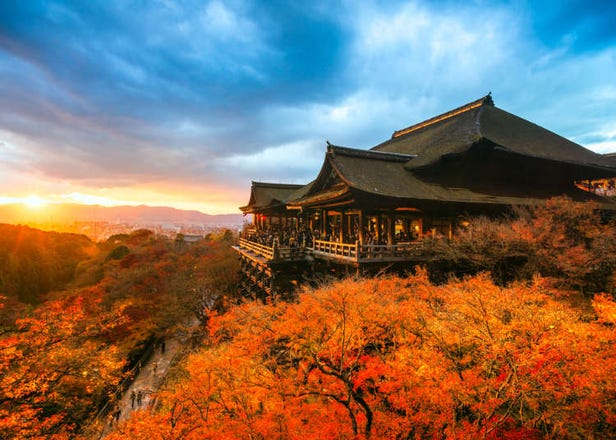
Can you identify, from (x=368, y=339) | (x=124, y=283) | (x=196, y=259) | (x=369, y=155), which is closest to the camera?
(x=368, y=339)

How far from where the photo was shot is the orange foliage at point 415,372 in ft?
24.2

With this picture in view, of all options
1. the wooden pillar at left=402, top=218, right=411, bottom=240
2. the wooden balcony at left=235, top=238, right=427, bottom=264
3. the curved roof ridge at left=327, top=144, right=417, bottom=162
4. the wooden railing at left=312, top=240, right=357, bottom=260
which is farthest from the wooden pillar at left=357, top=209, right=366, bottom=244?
the wooden pillar at left=402, top=218, right=411, bottom=240

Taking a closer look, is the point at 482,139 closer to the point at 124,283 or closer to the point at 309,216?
the point at 309,216

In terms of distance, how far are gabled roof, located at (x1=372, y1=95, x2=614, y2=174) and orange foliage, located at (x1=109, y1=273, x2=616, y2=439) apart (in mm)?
10494

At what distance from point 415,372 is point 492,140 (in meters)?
17.1

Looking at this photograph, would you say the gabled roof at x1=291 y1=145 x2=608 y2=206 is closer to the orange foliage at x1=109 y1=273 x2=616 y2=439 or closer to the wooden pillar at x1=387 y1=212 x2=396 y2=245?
the wooden pillar at x1=387 y1=212 x2=396 y2=245

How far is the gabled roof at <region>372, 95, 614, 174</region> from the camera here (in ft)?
60.1

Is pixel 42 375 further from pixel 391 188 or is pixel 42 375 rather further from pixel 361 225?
pixel 391 188

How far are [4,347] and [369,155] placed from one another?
69.8 feet

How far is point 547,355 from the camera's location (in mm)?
7539

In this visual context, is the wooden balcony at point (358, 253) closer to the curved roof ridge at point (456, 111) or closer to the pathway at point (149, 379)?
the pathway at point (149, 379)

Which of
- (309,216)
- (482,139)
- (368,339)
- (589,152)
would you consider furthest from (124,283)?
(589,152)

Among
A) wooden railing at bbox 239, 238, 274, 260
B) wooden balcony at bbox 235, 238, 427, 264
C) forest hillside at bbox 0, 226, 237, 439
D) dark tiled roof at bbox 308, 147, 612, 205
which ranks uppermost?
dark tiled roof at bbox 308, 147, 612, 205

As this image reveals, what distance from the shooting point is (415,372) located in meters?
9.02
